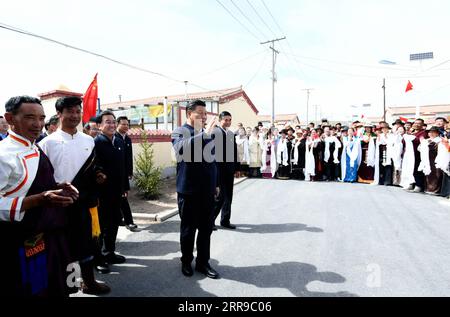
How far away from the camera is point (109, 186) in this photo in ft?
11.2

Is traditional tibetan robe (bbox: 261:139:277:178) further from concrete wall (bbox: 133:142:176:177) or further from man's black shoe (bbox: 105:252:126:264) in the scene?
man's black shoe (bbox: 105:252:126:264)

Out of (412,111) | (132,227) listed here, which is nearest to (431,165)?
(132,227)

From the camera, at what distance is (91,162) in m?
2.71

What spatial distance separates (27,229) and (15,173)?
0.37 metres

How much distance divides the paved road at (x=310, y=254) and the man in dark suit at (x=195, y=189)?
257 mm

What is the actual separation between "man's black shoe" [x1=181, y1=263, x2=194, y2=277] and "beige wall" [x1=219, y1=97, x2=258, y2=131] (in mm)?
19745

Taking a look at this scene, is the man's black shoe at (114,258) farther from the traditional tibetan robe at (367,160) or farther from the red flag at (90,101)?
the traditional tibetan robe at (367,160)

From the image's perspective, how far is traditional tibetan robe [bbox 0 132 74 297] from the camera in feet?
5.63

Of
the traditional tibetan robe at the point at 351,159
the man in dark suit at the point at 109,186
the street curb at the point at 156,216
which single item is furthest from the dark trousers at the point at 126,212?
the traditional tibetan robe at the point at 351,159

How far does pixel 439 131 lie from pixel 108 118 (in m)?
8.64

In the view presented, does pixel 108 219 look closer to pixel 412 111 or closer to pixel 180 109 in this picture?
pixel 180 109

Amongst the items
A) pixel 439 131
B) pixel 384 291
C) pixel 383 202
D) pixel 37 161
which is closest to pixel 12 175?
pixel 37 161

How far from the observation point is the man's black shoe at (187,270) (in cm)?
322
